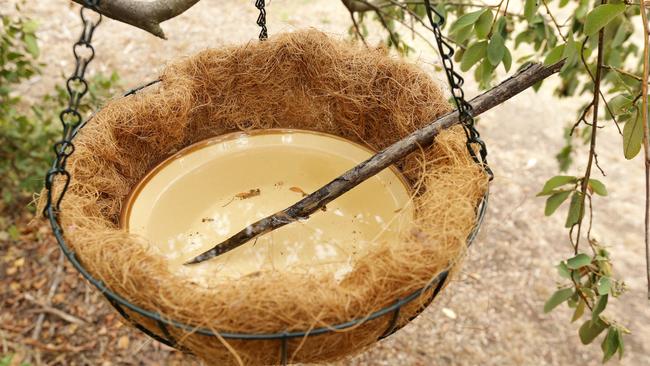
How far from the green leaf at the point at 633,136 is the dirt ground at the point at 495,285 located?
2.40 ft

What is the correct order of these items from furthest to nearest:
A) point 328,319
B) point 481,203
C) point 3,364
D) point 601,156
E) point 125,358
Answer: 1. point 601,156
2. point 125,358
3. point 3,364
4. point 481,203
5. point 328,319

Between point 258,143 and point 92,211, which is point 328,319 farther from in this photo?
point 258,143

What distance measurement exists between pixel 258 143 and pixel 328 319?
0.58m

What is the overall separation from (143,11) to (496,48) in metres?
0.61

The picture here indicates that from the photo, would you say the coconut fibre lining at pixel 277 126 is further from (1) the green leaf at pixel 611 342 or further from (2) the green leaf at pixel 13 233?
(2) the green leaf at pixel 13 233

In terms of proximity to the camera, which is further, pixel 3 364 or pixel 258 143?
pixel 3 364

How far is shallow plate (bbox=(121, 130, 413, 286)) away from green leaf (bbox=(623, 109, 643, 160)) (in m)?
0.34

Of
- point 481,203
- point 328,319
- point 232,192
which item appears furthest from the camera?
point 232,192

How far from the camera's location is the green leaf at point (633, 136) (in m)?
0.85

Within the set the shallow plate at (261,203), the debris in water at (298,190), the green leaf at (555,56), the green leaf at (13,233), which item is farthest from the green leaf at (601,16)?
the green leaf at (13,233)

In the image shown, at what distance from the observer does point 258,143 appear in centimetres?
121

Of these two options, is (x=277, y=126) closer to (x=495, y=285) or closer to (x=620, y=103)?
(x=620, y=103)

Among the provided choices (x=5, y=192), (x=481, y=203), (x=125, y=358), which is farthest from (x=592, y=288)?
(x=5, y=192)

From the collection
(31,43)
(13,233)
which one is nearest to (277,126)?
(31,43)
